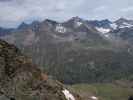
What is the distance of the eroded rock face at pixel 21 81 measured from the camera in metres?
59.1

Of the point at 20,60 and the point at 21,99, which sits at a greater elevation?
the point at 20,60

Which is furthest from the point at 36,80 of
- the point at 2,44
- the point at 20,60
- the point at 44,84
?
the point at 2,44

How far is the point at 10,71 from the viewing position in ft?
207

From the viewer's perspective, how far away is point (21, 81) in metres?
61.6

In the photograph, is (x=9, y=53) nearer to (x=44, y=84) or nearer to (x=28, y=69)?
(x=28, y=69)

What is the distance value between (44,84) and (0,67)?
364 inches

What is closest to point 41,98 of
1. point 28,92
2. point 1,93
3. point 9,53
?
point 28,92

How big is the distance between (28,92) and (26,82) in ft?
8.89

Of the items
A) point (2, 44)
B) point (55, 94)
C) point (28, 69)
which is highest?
point (2, 44)

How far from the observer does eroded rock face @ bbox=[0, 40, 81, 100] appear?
59.1m

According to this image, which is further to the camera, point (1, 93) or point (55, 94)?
point (55, 94)

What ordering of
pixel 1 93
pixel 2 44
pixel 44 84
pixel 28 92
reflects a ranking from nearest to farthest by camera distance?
pixel 1 93 → pixel 28 92 → pixel 44 84 → pixel 2 44

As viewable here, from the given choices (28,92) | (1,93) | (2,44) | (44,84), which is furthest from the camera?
(2,44)

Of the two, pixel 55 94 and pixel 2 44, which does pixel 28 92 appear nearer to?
pixel 55 94
